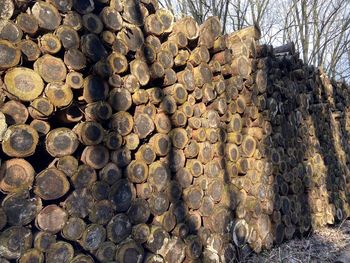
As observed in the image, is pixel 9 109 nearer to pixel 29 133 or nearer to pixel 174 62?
pixel 29 133

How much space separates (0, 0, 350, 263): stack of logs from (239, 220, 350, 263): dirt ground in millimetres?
137

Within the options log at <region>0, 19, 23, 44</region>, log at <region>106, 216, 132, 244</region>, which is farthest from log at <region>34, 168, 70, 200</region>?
log at <region>0, 19, 23, 44</region>

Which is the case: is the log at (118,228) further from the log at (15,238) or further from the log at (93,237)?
the log at (15,238)

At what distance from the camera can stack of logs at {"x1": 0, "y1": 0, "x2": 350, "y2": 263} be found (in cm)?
191

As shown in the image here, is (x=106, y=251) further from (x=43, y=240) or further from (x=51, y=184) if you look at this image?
(x=51, y=184)

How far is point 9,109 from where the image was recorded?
6.04 feet

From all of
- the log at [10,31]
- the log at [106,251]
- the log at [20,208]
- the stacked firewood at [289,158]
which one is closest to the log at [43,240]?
the log at [20,208]

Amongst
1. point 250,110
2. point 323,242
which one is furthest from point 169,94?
point 323,242

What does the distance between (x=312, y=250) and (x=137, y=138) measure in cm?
242

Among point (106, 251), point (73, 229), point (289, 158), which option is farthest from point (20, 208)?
point (289, 158)

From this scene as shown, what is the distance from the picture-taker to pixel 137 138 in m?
2.47

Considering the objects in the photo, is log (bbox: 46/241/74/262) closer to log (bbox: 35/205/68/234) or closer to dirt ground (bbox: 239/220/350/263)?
log (bbox: 35/205/68/234)

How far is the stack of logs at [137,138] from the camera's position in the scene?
6.27ft

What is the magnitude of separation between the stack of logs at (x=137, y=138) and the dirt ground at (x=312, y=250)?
137 mm
